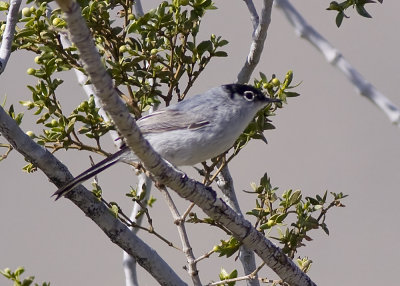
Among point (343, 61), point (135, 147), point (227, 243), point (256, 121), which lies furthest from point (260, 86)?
point (343, 61)

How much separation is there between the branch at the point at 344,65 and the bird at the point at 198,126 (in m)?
1.54

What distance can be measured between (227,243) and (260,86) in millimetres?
690

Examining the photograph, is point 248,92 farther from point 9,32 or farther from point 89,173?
point 9,32

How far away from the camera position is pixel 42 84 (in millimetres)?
2885

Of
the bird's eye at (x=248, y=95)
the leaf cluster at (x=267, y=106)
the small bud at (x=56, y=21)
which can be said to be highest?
the bird's eye at (x=248, y=95)

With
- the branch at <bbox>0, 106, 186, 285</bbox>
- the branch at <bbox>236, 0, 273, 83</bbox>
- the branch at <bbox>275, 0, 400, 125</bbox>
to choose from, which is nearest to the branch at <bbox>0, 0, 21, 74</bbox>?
the branch at <bbox>0, 106, 186, 285</bbox>

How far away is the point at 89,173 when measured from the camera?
289 centimetres

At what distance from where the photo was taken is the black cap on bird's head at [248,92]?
124 inches

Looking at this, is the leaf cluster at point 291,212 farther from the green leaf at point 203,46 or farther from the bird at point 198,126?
the green leaf at point 203,46

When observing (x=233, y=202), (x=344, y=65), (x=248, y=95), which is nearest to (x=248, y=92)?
(x=248, y=95)

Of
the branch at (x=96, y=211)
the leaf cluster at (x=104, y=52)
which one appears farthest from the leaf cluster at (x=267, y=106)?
the branch at (x=96, y=211)

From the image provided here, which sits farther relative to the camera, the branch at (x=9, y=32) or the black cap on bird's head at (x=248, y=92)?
the black cap on bird's head at (x=248, y=92)

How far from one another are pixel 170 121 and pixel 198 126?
5.4 inches

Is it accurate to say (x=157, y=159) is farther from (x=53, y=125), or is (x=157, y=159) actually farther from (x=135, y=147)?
(x=53, y=125)
